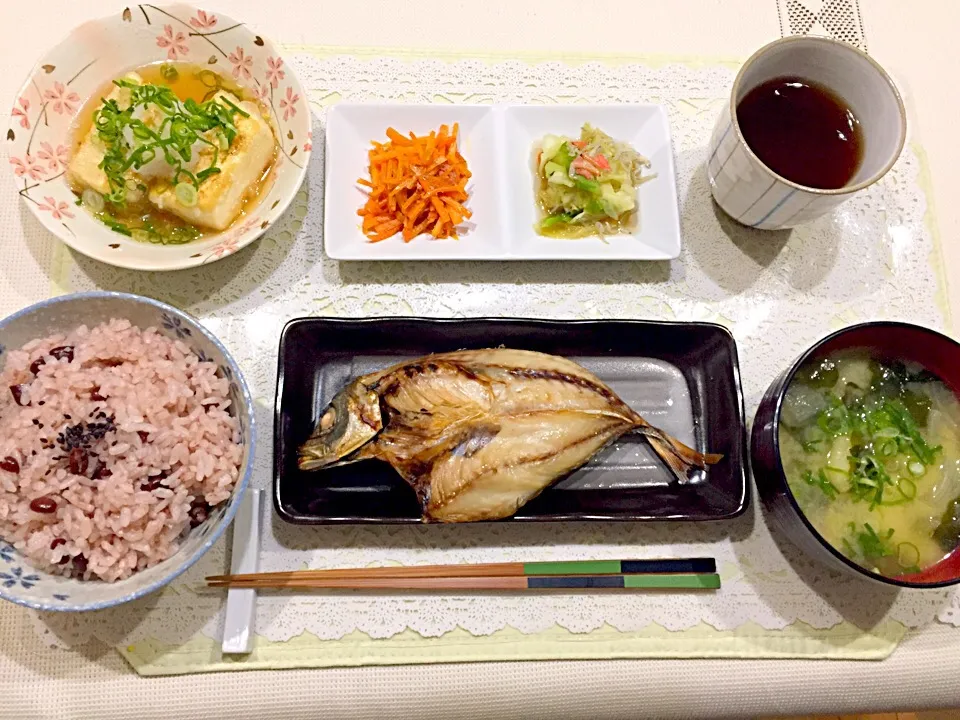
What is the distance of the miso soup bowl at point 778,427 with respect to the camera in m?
1.29

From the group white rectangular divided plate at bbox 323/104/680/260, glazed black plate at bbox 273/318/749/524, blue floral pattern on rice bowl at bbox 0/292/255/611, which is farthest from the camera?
white rectangular divided plate at bbox 323/104/680/260

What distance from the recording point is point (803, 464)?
4.57 ft

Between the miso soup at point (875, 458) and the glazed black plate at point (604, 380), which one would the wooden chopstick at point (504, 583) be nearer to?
the glazed black plate at point (604, 380)

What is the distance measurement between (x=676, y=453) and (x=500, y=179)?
0.80m

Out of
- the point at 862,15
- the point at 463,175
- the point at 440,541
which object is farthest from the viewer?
the point at 862,15

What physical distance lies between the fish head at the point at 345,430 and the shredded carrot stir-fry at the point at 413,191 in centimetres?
42

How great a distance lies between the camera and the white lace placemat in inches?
55.6

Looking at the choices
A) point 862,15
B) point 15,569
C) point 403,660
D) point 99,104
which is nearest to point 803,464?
point 403,660

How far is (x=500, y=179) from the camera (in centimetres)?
164

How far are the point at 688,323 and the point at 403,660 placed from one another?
3.22ft

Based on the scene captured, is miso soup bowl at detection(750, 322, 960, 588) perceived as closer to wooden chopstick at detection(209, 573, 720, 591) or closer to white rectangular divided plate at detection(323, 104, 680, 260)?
wooden chopstick at detection(209, 573, 720, 591)

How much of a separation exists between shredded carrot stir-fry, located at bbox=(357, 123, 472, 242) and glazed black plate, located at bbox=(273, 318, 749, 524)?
0.85 ft

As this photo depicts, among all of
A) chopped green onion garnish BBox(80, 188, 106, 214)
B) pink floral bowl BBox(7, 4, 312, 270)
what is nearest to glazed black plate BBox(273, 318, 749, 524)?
pink floral bowl BBox(7, 4, 312, 270)

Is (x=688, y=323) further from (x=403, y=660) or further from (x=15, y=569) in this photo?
(x=15, y=569)
